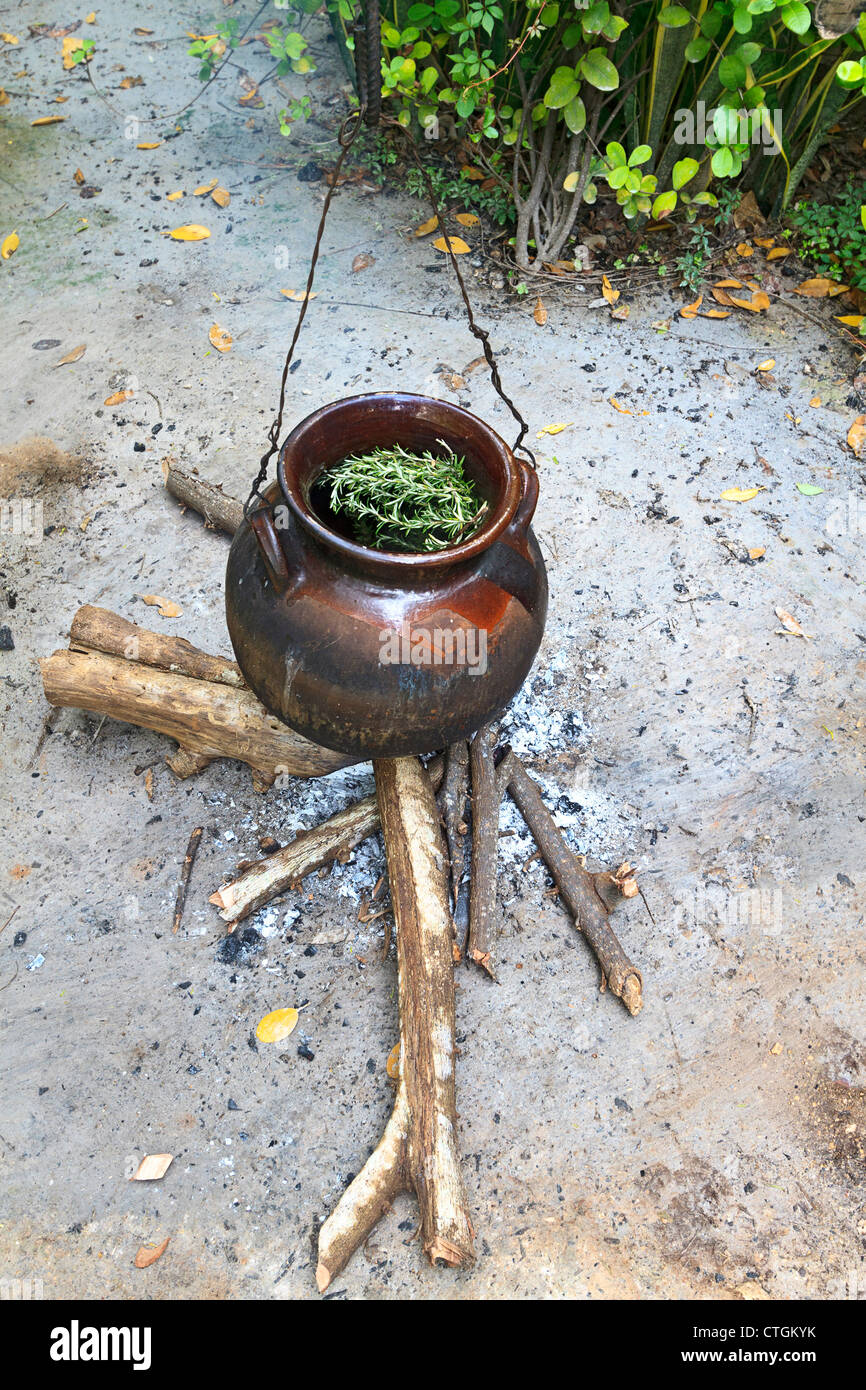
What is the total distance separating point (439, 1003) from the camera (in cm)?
276

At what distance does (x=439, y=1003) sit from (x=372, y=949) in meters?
0.40

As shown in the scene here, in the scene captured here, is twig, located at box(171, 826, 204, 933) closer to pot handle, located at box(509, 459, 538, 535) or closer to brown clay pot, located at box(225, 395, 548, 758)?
brown clay pot, located at box(225, 395, 548, 758)

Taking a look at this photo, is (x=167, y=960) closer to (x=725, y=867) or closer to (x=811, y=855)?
(x=725, y=867)

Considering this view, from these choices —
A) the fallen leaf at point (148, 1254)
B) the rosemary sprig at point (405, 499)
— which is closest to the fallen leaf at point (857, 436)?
the rosemary sprig at point (405, 499)

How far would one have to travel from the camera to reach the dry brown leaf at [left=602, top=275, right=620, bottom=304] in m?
5.21

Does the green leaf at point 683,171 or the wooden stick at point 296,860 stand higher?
the green leaf at point 683,171

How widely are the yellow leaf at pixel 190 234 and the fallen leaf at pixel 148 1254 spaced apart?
501 cm

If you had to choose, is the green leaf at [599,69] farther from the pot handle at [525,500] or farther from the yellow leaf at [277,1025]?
the yellow leaf at [277,1025]

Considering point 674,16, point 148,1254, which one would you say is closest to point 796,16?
point 674,16

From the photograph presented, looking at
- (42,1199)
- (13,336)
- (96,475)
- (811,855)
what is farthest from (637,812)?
(13,336)

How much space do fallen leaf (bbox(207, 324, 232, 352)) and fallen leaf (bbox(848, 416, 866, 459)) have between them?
3.19 m

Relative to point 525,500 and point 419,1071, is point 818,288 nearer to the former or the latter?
point 525,500

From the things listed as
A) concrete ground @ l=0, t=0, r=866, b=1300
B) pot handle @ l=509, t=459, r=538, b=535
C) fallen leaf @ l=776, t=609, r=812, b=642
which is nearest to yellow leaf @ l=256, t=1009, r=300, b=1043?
concrete ground @ l=0, t=0, r=866, b=1300

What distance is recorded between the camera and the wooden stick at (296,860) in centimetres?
306
